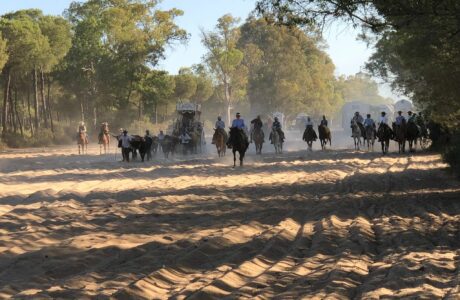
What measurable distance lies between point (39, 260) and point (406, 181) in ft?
41.5

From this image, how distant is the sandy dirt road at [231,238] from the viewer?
7172mm

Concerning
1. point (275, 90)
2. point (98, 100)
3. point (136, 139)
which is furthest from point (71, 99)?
point (136, 139)

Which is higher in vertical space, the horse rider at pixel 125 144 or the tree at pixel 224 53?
the tree at pixel 224 53

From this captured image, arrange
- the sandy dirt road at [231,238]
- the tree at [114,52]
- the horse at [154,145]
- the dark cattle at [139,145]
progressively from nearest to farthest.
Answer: the sandy dirt road at [231,238], the dark cattle at [139,145], the horse at [154,145], the tree at [114,52]

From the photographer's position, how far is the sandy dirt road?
717 cm

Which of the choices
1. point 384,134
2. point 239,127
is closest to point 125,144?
point 239,127

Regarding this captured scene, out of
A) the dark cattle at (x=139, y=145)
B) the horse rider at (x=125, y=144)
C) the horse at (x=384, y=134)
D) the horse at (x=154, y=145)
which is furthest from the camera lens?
the horse at (x=154, y=145)

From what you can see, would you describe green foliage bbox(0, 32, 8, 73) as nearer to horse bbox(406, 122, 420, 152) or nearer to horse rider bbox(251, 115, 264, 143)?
horse rider bbox(251, 115, 264, 143)

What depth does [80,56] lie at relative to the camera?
62.6 m

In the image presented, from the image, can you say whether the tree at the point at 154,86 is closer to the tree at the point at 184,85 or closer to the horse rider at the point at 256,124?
the tree at the point at 184,85

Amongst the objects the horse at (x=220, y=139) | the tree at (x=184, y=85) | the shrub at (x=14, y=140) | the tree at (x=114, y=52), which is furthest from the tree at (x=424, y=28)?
the tree at (x=184, y=85)

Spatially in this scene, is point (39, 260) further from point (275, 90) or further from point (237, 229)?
point (275, 90)

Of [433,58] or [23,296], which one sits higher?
[433,58]

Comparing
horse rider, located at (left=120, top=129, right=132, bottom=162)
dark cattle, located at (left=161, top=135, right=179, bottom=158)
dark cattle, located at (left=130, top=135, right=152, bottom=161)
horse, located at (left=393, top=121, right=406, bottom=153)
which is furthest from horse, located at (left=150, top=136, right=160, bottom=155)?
horse, located at (left=393, top=121, right=406, bottom=153)
